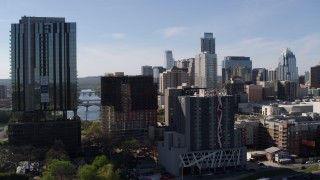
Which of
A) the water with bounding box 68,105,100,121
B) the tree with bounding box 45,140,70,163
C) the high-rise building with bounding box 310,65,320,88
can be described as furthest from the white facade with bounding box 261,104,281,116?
the high-rise building with bounding box 310,65,320,88

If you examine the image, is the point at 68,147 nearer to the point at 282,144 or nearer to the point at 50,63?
the point at 50,63

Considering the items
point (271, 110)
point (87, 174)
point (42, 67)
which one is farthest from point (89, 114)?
point (87, 174)

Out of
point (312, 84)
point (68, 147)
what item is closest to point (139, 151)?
point (68, 147)

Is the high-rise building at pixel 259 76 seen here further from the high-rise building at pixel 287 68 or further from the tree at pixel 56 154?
the tree at pixel 56 154

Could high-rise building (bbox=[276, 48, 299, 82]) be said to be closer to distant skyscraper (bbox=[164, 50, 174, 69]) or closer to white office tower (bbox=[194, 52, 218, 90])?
distant skyscraper (bbox=[164, 50, 174, 69])

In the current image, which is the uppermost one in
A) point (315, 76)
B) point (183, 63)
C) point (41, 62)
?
point (183, 63)

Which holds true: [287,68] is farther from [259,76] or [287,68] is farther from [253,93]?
[253,93]
